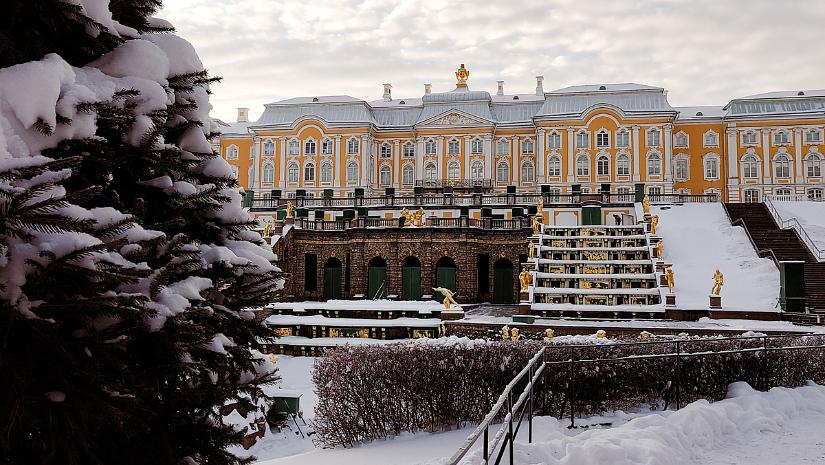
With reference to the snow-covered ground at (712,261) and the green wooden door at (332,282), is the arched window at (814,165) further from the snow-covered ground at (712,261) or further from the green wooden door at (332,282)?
the green wooden door at (332,282)

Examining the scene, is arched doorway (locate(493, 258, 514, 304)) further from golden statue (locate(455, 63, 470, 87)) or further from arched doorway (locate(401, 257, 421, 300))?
golden statue (locate(455, 63, 470, 87))

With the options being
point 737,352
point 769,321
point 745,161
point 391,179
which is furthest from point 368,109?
point 737,352

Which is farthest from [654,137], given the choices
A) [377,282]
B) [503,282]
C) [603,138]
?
[377,282]

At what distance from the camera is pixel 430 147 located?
191ft

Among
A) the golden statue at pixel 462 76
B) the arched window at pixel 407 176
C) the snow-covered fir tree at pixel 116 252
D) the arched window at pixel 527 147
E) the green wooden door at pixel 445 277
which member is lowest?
the green wooden door at pixel 445 277

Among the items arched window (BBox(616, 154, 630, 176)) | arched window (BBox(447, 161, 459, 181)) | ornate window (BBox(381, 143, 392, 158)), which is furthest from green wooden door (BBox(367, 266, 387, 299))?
arched window (BBox(616, 154, 630, 176))

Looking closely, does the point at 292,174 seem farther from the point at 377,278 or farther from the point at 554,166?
the point at 377,278

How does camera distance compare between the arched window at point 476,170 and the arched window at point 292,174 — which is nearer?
the arched window at point 476,170

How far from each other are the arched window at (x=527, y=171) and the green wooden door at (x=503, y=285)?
2415 centimetres

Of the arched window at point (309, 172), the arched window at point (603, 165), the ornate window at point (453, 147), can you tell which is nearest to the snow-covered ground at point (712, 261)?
the arched window at point (603, 165)

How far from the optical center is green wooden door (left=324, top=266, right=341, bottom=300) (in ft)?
116

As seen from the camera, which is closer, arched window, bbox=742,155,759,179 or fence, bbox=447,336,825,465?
fence, bbox=447,336,825,465

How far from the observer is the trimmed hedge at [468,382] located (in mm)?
10102

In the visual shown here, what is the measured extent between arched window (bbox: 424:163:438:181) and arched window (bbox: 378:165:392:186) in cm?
364
